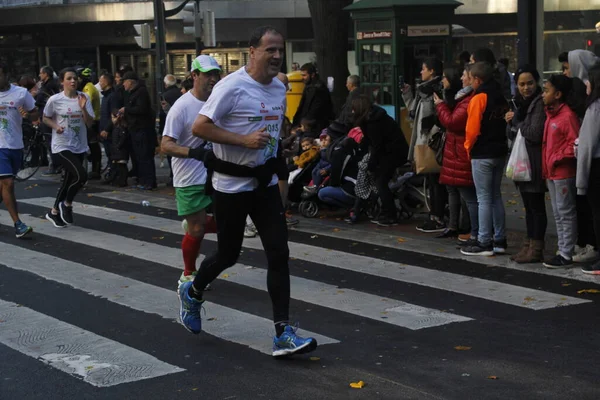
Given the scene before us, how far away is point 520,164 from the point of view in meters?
9.98

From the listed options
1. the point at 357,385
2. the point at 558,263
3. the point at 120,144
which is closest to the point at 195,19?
the point at 120,144

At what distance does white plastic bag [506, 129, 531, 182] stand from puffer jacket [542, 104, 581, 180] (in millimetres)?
241

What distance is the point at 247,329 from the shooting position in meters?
7.57

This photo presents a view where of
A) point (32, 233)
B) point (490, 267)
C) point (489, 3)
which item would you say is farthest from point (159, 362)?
point (489, 3)

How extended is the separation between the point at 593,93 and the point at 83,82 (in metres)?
12.1

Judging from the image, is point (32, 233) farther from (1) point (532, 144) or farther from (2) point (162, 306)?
(1) point (532, 144)

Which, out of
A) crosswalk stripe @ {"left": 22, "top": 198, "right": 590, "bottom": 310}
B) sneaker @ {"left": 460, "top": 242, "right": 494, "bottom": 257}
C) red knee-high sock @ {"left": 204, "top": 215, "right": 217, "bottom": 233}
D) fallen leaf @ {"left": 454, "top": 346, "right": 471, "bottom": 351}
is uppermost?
red knee-high sock @ {"left": 204, "top": 215, "right": 217, "bottom": 233}

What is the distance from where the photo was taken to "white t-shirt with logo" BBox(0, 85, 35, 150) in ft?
40.2

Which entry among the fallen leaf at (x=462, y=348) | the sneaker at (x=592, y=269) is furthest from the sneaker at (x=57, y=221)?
the fallen leaf at (x=462, y=348)

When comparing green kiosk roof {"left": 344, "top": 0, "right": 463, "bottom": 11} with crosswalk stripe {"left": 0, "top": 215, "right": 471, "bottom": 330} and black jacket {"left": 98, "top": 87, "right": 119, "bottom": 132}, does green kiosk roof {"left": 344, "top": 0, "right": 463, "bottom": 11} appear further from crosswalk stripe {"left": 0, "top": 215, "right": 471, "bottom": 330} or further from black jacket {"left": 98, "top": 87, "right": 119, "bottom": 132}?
crosswalk stripe {"left": 0, "top": 215, "right": 471, "bottom": 330}

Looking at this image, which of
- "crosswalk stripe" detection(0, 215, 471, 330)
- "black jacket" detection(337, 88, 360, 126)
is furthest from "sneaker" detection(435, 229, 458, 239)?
"crosswalk stripe" detection(0, 215, 471, 330)

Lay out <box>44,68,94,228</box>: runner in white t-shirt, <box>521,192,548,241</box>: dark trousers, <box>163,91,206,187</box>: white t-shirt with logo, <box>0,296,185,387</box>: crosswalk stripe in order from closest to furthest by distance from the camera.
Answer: <box>0,296,185,387</box>: crosswalk stripe, <box>163,91,206,187</box>: white t-shirt with logo, <box>521,192,548,241</box>: dark trousers, <box>44,68,94,228</box>: runner in white t-shirt

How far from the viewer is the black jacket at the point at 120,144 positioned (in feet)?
57.1

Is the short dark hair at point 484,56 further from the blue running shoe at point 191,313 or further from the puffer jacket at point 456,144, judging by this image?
the blue running shoe at point 191,313
